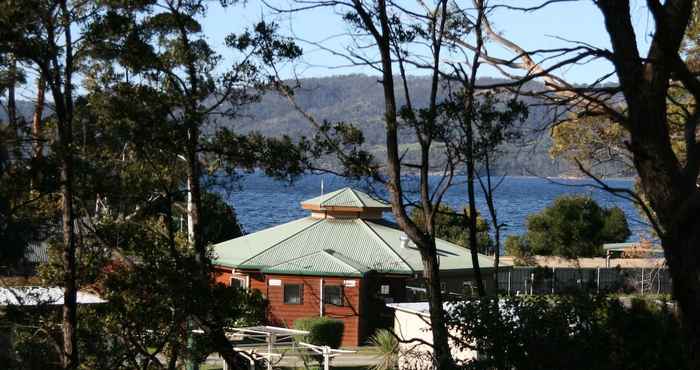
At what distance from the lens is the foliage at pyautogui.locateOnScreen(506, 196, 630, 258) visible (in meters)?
50.0

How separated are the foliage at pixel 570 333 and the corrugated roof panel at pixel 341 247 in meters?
18.6

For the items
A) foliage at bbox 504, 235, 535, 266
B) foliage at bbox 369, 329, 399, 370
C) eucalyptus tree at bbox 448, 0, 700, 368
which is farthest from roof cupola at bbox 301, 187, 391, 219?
eucalyptus tree at bbox 448, 0, 700, 368

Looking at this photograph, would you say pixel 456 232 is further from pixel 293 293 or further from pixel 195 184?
pixel 195 184

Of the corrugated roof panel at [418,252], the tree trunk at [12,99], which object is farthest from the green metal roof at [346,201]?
the tree trunk at [12,99]

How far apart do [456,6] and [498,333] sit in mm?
5241

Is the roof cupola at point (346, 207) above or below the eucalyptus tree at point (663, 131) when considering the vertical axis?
below

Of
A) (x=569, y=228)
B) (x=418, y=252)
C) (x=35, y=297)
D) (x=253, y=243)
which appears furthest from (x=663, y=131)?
(x=569, y=228)

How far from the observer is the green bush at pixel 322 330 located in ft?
84.0

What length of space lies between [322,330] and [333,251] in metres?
5.29

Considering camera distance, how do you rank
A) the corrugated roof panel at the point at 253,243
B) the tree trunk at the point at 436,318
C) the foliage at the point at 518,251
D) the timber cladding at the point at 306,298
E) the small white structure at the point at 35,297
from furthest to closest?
the foliage at the point at 518,251 → the corrugated roof panel at the point at 253,243 → the timber cladding at the point at 306,298 → the small white structure at the point at 35,297 → the tree trunk at the point at 436,318

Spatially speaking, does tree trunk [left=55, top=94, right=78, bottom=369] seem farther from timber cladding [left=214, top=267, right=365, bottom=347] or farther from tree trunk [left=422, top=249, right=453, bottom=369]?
timber cladding [left=214, top=267, right=365, bottom=347]

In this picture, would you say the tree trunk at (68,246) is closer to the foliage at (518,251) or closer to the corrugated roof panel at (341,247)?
the corrugated roof panel at (341,247)

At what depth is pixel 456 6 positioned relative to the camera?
13117mm

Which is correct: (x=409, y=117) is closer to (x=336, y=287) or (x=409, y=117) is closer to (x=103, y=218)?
(x=103, y=218)
